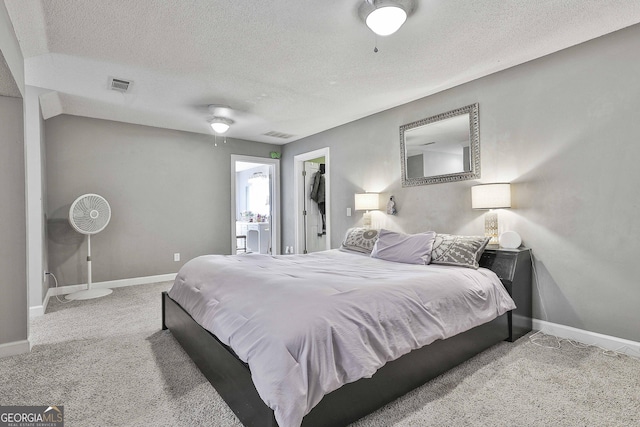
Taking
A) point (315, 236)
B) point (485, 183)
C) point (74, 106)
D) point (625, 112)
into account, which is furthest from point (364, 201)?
point (74, 106)

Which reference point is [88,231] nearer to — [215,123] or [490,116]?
[215,123]

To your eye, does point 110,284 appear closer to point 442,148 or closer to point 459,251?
point 459,251

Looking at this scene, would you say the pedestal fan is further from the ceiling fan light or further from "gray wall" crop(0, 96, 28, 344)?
the ceiling fan light

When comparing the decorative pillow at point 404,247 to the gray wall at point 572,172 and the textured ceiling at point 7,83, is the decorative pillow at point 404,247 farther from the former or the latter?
the textured ceiling at point 7,83

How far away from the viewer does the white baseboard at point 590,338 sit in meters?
2.36

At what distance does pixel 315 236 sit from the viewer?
19.8 feet

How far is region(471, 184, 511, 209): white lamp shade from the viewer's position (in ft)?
9.43

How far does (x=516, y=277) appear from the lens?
2.68m

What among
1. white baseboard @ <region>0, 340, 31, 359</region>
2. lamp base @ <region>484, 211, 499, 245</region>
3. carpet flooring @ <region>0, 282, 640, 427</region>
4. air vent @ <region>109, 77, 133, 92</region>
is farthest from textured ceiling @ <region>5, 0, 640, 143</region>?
carpet flooring @ <region>0, 282, 640, 427</region>

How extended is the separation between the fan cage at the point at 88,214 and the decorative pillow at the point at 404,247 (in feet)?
11.3

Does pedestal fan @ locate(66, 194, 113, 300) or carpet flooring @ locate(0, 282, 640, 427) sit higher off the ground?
pedestal fan @ locate(66, 194, 113, 300)

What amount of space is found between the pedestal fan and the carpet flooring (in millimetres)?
1418

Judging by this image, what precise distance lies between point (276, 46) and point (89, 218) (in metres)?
3.23
